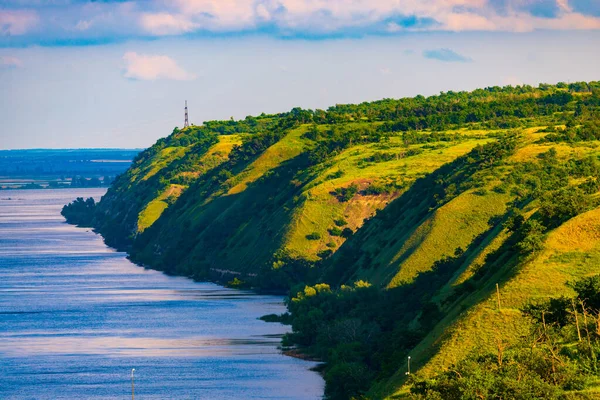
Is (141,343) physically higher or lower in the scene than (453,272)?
lower

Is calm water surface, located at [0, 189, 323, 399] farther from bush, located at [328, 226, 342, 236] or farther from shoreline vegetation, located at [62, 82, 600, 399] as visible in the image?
bush, located at [328, 226, 342, 236]

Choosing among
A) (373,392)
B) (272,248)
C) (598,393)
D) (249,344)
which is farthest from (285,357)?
(272,248)

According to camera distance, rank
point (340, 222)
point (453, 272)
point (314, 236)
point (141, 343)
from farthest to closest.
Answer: point (340, 222), point (314, 236), point (141, 343), point (453, 272)

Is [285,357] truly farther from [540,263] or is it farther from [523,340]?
[523,340]

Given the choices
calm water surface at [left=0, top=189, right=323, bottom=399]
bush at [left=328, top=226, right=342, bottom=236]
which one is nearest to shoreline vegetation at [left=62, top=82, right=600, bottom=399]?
bush at [left=328, top=226, right=342, bottom=236]

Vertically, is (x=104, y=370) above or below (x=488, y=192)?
below

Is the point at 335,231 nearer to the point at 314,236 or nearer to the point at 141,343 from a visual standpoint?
the point at 314,236

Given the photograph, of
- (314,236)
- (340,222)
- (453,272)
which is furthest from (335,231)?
(453,272)

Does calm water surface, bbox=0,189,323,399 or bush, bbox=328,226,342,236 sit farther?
bush, bbox=328,226,342,236

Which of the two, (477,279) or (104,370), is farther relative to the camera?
(104,370)
